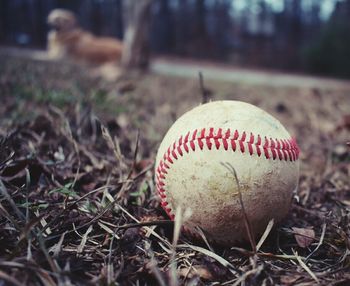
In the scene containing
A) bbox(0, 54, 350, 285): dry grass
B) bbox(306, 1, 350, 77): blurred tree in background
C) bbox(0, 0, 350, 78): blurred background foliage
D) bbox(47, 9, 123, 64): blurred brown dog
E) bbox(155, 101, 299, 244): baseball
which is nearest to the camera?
bbox(0, 54, 350, 285): dry grass

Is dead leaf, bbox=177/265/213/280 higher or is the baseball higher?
the baseball

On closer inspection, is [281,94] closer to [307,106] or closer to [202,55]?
[307,106]

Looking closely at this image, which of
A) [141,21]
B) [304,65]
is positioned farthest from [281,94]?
[304,65]

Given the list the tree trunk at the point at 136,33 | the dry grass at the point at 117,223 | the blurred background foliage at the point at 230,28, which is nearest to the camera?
the dry grass at the point at 117,223

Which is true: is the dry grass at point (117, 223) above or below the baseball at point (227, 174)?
below

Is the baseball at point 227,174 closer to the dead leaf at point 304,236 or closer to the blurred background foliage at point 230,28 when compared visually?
the dead leaf at point 304,236

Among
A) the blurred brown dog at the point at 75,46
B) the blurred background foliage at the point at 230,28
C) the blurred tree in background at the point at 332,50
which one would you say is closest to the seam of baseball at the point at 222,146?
the blurred brown dog at the point at 75,46

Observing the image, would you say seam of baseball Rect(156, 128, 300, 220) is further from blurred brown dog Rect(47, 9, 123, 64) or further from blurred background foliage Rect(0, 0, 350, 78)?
blurred background foliage Rect(0, 0, 350, 78)

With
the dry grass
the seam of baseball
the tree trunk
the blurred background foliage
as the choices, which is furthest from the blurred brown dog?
the seam of baseball
